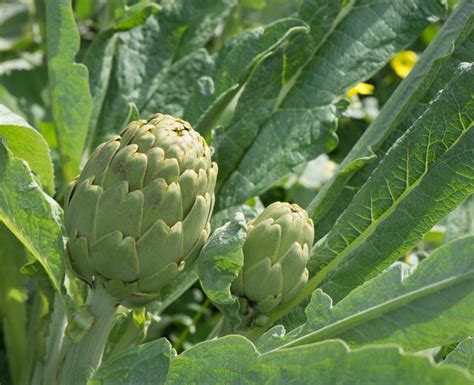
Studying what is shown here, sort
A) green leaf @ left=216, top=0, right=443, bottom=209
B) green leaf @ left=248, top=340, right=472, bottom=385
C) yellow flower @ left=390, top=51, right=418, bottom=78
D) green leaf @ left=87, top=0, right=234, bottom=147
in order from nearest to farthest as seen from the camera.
→ 1. green leaf @ left=248, top=340, right=472, bottom=385
2. green leaf @ left=216, top=0, right=443, bottom=209
3. green leaf @ left=87, top=0, right=234, bottom=147
4. yellow flower @ left=390, top=51, right=418, bottom=78

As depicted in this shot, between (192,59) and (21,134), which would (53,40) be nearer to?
(21,134)

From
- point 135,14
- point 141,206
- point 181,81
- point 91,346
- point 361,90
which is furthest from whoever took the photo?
point 361,90

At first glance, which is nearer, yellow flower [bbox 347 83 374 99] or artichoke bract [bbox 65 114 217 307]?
artichoke bract [bbox 65 114 217 307]

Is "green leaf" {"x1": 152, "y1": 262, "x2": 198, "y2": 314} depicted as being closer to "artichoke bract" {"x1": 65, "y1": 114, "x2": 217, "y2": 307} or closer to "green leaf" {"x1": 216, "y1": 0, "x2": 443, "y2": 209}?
"green leaf" {"x1": 216, "y1": 0, "x2": 443, "y2": 209}

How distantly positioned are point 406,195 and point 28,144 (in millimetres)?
450

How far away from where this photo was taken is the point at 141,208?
0.91 m

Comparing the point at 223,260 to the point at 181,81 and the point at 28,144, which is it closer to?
the point at 28,144

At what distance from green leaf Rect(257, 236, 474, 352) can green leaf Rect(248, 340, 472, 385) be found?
84 mm

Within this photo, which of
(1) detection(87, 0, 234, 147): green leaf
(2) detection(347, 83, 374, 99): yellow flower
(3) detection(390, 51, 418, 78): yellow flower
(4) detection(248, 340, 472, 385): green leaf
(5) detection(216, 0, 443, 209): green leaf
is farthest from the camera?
(3) detection(390, 51, 418, 78): yellow flower

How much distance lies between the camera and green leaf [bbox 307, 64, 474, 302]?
1060 millimetres

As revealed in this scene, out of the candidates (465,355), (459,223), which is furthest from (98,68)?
(465,355)

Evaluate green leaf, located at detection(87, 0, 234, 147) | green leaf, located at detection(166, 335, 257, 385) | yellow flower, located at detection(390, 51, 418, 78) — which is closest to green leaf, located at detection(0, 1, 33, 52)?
green leaf, located at detection(87, 0, 234, 147)

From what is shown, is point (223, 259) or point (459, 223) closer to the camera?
point (223, 259)

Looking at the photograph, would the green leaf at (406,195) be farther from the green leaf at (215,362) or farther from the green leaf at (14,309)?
the green leaf at (14,309)
